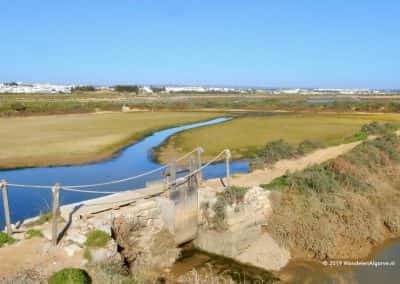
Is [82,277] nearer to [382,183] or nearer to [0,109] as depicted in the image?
[382,183]

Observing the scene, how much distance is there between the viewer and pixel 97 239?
9.07 m

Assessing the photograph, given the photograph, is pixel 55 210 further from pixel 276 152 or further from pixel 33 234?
pixel 276 152

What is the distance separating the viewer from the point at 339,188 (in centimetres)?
1450

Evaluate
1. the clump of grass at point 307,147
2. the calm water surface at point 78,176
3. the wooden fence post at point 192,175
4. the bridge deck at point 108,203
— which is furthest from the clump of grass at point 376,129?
the bridge deck at point 108,203

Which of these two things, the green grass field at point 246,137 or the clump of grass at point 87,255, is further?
the green grass field at point 246,137

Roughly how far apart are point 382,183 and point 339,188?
3367 mm

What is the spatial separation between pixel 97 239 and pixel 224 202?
4532 mm

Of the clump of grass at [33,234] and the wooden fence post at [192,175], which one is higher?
the wooden fence post at [192,175]

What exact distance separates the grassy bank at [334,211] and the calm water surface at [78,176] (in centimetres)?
698

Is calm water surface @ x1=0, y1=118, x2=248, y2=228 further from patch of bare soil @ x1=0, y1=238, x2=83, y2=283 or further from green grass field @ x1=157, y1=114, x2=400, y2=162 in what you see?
patch of bare soil @ x1=0, y1=238, x2=83, y2=283

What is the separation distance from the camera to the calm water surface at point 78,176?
15466 millimetres

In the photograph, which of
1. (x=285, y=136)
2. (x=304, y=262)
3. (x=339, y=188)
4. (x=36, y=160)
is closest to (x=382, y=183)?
(x=339, y=188)

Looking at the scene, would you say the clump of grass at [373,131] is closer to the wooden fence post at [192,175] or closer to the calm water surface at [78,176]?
the calm water surface at [78,176]

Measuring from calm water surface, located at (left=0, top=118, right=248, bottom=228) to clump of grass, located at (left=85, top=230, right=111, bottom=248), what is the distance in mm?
5610
